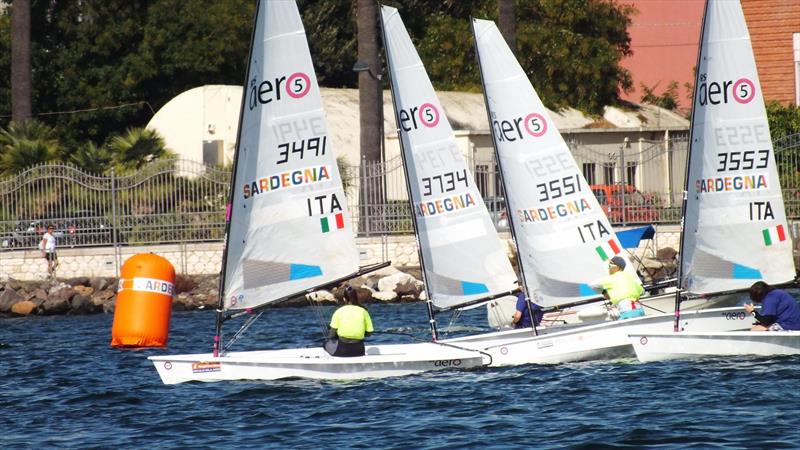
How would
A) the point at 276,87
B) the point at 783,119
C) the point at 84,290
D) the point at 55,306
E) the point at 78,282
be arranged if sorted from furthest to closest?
the point at 783,119 < the point at 78,282 < the point at 84,290 < the point at 55,306 < the point at 276,87

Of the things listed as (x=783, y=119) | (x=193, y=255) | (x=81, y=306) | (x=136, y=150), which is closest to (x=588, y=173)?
(x=193, y=255)

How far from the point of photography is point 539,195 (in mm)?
21422

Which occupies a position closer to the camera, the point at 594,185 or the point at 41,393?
the point at 41,393

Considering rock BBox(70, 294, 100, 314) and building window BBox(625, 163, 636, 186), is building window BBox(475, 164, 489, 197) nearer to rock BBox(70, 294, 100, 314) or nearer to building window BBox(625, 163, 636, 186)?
building window BBox(625, 163, 636, 186)

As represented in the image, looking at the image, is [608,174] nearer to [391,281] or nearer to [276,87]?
[391,281]

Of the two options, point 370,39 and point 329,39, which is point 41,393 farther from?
point 329,39

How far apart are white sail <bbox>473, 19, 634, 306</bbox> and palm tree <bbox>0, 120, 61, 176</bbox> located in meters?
18.3

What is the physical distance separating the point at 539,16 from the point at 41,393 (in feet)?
115

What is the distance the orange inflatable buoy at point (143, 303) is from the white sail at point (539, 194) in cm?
492

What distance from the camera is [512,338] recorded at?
21031mm

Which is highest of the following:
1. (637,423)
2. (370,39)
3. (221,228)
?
(370,39)

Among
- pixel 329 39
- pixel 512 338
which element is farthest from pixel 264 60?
pixel 329 39

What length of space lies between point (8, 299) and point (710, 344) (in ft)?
58.7

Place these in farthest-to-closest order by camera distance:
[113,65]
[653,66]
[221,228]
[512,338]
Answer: [653,66] < [113,65] < [221,228] < [512,338]
